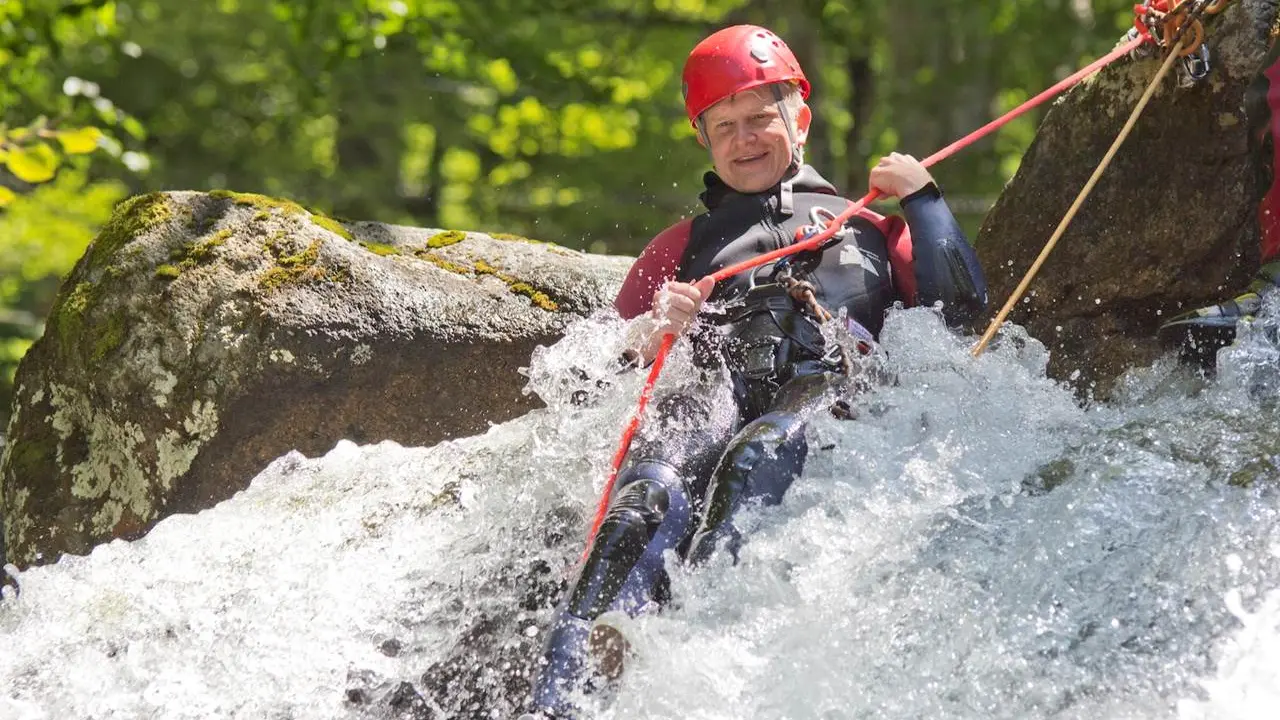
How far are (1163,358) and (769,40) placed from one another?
1.45 metres

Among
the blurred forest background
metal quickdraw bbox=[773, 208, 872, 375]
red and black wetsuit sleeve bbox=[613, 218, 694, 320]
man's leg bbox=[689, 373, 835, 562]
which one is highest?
metal quickdraw bbox=[773, 208, 872, 375]

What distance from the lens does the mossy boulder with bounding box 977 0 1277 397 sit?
4.00m

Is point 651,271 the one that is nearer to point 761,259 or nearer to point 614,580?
point 761,259

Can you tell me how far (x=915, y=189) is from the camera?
12.5 ft

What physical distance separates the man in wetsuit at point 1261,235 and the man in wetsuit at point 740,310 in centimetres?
59

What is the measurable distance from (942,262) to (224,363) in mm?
2351

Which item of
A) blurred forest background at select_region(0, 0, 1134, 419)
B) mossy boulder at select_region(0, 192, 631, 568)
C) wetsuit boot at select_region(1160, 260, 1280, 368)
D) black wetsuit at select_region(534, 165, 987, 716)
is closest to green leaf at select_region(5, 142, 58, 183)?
mossy boulder at select_region(0, 192, 631, 568)

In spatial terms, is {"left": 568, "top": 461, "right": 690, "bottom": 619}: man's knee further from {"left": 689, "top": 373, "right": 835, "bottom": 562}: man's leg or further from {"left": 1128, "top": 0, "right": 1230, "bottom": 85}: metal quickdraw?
{"left": 1128, "top": 0, "right": 1230, "bottom": 85}: metal quickdraw

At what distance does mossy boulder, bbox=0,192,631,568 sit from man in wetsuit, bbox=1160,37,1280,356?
83.5 inches

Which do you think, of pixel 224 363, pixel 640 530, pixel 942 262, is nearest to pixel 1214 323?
pixel 942 262

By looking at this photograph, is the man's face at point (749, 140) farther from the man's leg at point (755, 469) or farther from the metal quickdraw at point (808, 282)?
the man's leg at point (755, 469)

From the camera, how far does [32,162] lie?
5246 mm

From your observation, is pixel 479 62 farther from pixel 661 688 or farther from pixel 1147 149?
pixel 661 688

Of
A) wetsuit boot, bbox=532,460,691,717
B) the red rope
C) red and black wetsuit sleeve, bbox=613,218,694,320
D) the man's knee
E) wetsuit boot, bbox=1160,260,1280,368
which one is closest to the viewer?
wetsuit boot, bbox=532,460,691,717
